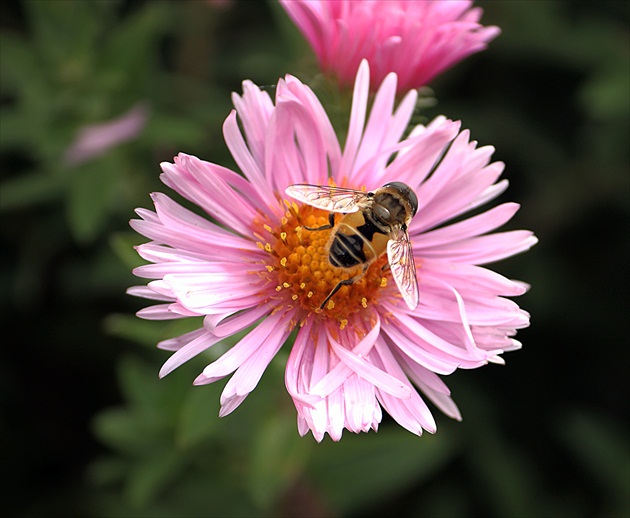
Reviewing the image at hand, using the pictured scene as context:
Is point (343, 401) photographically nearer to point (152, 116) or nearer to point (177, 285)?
point (177, 285)

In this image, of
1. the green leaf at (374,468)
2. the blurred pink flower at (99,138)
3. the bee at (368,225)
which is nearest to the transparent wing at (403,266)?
the bee at (368,225)

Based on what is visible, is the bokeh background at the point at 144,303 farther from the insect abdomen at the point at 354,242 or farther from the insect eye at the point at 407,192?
the insect eye at the point at 407,192

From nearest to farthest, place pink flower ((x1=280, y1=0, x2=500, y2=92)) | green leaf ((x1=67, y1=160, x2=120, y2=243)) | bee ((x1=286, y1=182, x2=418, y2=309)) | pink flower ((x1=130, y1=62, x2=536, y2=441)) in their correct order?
pink flower ((x1=130, y1=62, x2=536, y2=441)), bee ((x1=286, y1=182, x2=418, y2=309)), pink flower ((x1=280, y1=0, x2=500, y2=92)), green leaf ((x1=67, y1=160, x2=120, y2=243))

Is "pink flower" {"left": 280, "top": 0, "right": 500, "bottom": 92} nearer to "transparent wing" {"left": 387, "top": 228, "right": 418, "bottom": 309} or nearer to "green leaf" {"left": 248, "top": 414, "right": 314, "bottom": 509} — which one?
"transparent wing" {"left": 387, "top": 228, "right": 418, "bottom": 309}

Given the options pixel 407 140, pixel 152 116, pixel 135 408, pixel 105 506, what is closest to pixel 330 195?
pixel 407 140

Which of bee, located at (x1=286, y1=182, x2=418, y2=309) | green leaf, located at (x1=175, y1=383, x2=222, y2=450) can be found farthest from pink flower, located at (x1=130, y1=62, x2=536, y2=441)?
green leaf, located at (x1=175, y1=383, x2=222, y2=450)

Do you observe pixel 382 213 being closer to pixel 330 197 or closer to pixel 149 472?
pixel 330 197
